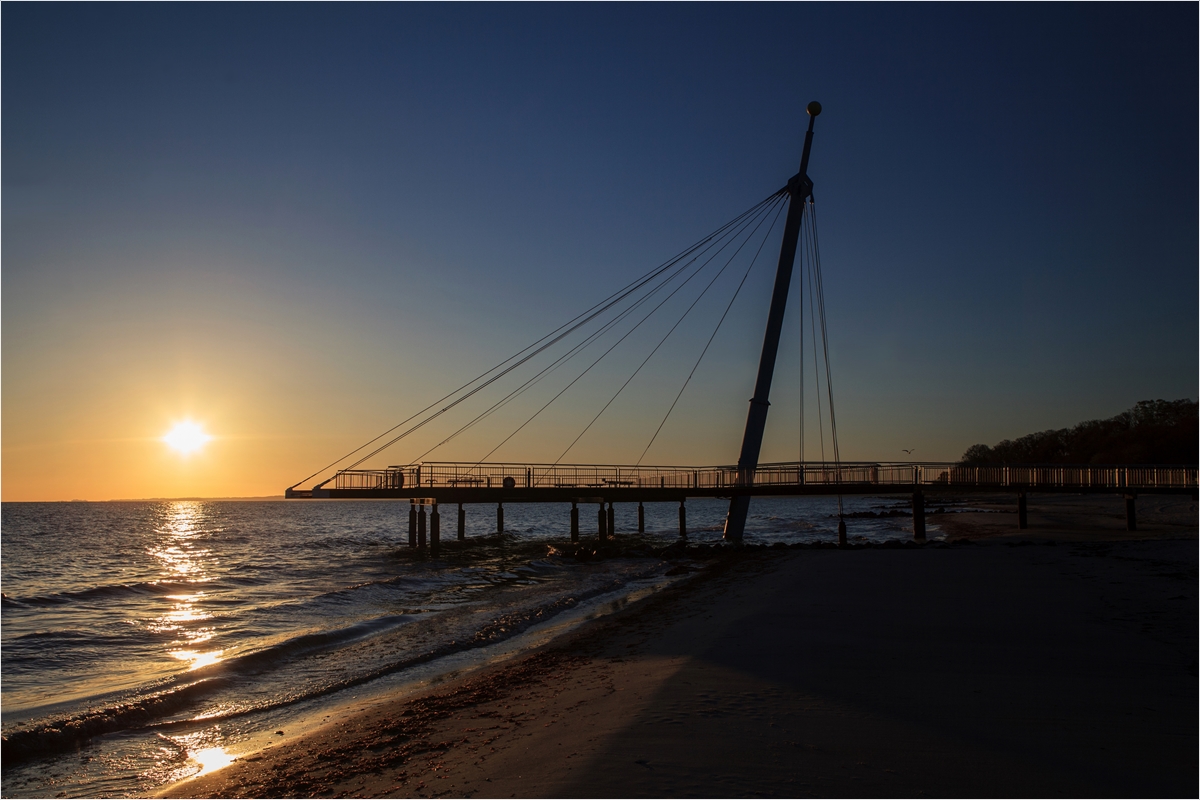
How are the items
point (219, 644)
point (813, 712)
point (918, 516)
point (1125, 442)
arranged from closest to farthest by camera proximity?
point (813, 712) < point (219, 644) < point (918, 516) < point (1125, 442)

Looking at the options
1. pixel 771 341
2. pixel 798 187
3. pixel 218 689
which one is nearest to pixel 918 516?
pixel 771 341

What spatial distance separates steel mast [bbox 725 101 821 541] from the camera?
2906cm

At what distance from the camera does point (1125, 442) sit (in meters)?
89.2

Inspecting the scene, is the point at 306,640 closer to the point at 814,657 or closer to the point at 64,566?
the point at 814,657

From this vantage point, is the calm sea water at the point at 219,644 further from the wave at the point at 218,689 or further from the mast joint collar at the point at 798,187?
the mast joint collar at the point at 798,187

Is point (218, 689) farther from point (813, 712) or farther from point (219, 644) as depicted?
point (813, 712)

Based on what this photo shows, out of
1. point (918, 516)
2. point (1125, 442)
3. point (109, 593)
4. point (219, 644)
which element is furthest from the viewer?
point (1125, 442)

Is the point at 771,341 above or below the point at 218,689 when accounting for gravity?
above

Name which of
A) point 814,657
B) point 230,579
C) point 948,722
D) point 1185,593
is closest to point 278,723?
point 814,657

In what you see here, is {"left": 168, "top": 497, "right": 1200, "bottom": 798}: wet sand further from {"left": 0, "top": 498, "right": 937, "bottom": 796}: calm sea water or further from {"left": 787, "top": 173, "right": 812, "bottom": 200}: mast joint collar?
{"left": 787, "top": 173, "right": 812, "bottom": 200}: mast joint collar

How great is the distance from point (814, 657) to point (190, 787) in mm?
7289

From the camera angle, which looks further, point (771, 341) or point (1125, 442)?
point (1125, 442)

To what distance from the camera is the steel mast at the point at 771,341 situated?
29.1 metres

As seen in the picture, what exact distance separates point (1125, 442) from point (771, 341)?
83048 mm
